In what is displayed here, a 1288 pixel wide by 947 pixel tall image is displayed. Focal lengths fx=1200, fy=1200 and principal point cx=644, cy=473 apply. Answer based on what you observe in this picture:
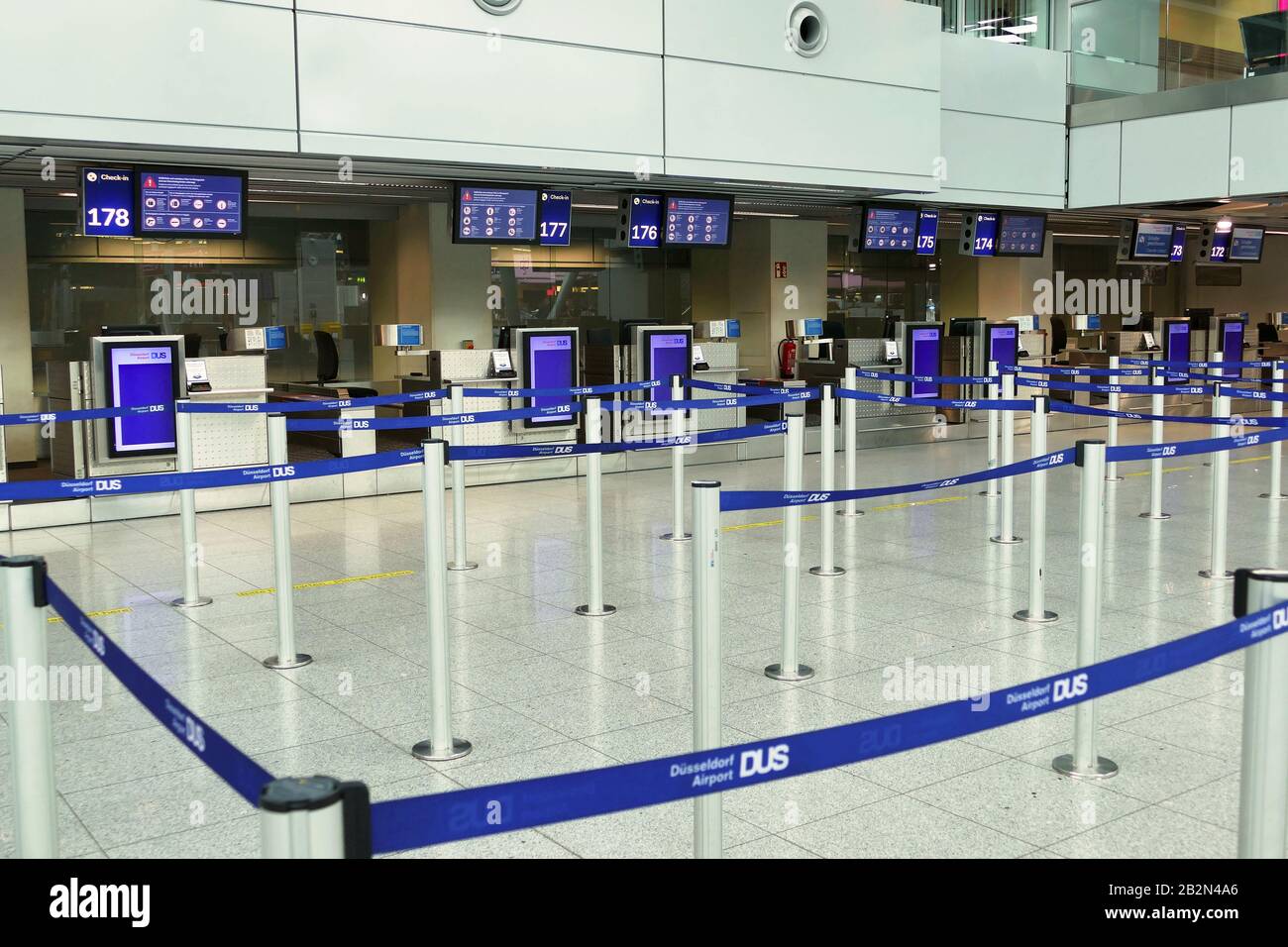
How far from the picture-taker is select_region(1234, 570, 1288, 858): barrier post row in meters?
2.78

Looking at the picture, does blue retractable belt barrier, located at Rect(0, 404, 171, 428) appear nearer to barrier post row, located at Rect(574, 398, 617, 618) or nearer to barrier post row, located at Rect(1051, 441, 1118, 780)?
barrier post row, located at Rect(574, 398, 617, 618)

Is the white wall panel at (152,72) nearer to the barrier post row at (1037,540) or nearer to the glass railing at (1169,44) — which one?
the barrier post row at (1037,540)

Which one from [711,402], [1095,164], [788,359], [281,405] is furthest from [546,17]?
[1095,164]

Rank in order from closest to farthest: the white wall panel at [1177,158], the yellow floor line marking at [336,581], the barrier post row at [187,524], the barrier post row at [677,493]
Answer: the barrier post row at [187,524] → the yellow floor line marking at [336,581] → the barrier post row at [677,493] → the white wall panel at [1177,158]

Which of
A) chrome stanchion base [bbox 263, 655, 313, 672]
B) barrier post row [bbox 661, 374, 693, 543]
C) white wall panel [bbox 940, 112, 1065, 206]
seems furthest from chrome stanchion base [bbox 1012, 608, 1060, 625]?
white wall panel [bbox 940, 112, 1065, 206]

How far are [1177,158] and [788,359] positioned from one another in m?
5.94

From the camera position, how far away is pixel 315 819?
1.75 m

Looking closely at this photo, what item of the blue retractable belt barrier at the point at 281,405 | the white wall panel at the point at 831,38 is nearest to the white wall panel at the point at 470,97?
the white wall panel at the point at 831,38

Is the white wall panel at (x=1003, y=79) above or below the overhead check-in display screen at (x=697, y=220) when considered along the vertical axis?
above

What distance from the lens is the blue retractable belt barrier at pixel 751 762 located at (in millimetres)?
1894

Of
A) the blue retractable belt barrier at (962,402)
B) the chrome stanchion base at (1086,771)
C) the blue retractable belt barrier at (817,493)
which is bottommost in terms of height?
the chrome stanchion base at (1086,771)

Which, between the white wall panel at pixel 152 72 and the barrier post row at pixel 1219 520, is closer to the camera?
the barrier post row at pixel 1219 520

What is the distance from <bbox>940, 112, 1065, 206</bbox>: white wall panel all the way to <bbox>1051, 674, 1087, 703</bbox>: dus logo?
12.9 meters

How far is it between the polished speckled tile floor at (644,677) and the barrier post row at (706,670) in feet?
1.97
